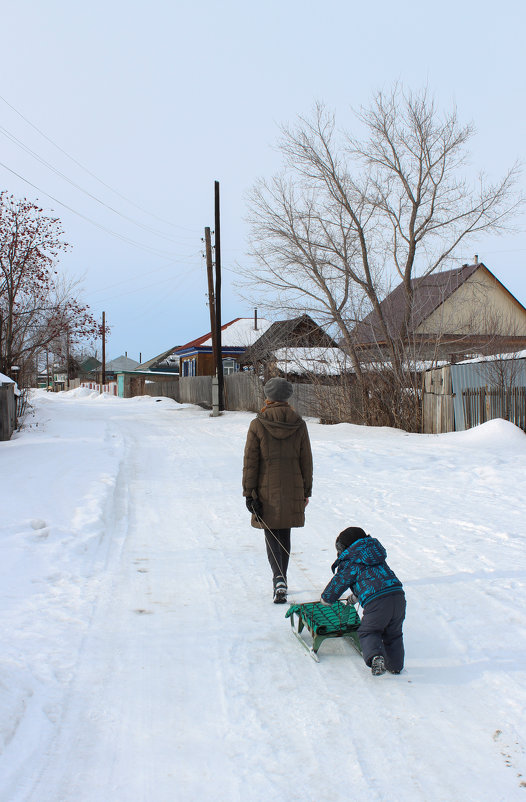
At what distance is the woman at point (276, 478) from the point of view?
4.98 metres

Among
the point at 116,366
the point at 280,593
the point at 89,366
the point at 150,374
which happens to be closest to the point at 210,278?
the point at 280,593

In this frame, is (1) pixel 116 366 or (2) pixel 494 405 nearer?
(2) pixel 494 405

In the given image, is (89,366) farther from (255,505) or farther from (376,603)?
(376,603)

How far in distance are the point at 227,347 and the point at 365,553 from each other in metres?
44.0

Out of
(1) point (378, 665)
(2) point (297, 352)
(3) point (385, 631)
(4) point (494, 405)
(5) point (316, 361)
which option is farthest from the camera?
(2) point (297, 352)

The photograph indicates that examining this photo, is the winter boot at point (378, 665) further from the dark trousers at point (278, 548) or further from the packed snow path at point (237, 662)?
the dark trousers at point (278, 548)

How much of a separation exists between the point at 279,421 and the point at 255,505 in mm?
675

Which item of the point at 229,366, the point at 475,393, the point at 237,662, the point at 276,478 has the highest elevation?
the point at 229,366

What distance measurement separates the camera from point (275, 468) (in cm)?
500

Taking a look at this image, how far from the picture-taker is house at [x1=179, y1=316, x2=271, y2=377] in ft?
157

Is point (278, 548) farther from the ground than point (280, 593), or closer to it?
farther from the ground

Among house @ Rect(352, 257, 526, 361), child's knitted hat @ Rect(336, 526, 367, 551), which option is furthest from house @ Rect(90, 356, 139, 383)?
child's knitted hat @ Rect(336, 526, 367, 551)

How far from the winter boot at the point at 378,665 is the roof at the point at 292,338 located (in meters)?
17.4

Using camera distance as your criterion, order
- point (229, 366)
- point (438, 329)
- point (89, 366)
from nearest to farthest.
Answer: point (438, 329) < point (229, 366) < point (89, 366)
